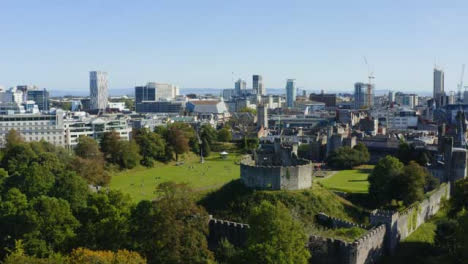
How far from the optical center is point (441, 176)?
54.0 meters

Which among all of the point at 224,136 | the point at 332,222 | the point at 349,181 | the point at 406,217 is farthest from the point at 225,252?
the point at 224,136

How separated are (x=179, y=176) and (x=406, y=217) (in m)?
34.7

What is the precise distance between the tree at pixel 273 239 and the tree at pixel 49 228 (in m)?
12.1

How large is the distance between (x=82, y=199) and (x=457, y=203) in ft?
92.8

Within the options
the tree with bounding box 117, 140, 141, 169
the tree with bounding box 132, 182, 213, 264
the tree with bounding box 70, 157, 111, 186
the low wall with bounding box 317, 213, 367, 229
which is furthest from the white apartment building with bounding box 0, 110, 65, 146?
the tree with bounding box 132, 182, 213, 264

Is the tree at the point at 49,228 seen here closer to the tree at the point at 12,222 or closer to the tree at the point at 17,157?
the tree at the point at 12,222

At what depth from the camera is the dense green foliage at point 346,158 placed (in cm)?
7250

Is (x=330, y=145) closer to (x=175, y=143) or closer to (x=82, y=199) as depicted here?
(x=175, y=143)

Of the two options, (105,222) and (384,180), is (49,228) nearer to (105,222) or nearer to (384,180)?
(105,222)

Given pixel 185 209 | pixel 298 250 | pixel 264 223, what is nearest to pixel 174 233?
pixel 185 209

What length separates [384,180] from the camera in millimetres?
48562

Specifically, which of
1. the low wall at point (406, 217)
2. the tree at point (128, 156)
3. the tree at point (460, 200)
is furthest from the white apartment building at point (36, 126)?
the tree at point (460, 200)

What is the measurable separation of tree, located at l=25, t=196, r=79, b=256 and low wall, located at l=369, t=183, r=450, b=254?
20847 mm

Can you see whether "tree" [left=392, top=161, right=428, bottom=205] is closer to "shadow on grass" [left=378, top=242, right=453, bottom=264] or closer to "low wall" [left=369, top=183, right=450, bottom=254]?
"low wall" [left=369, top=183, right=450, bottom=254]
